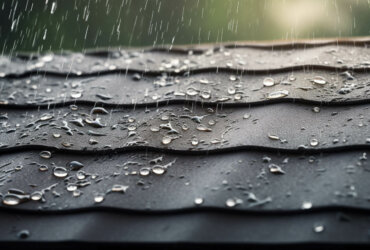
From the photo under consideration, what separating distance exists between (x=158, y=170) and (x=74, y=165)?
0.29 m

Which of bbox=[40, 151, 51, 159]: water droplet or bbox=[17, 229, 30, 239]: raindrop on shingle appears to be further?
bbox=[40, 151, 51, 159]: water droplet

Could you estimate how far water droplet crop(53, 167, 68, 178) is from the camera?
1.50m

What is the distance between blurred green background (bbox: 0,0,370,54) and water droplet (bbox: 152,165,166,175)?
28.6ft

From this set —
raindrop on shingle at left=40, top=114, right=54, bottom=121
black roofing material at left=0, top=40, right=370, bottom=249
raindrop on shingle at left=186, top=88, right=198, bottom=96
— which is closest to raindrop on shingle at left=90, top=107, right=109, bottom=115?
black roofing material at left=0, top=40, right=370, bottom=249

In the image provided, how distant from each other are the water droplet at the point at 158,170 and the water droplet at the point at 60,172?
11.0 inches

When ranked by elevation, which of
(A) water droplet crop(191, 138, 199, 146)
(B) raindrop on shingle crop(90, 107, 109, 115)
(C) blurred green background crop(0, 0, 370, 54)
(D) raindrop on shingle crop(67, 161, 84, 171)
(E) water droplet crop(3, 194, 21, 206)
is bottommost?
(E) water droplet crop(3, 194, 21, 206)

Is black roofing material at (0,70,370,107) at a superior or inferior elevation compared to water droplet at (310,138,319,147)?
superior

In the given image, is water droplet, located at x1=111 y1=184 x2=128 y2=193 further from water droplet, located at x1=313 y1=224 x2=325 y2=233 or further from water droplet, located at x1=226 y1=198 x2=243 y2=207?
water droplet, located at x1=313 y1=224 x2=325 y2=233

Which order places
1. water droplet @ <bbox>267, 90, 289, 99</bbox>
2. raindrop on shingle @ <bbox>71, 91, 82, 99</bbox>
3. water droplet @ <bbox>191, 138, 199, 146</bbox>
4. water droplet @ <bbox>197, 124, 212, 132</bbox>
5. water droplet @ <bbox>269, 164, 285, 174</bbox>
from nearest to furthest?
water droplet @ <bbox>269, 164, 285, 174</bbox> → water droplet @ <bbox>191, 138, 199, 146</bbox> → water droplet @ <bbox>197, 124, 212, 132</bbox> → water droplet @ <bbox>267, 90, 289, 99</bbox> → raindrop on shingle @ <bbox>71, 91, 82, 99</bbox>

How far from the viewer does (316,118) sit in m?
1.65

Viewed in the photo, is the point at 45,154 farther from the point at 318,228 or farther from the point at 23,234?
the point at 318,228

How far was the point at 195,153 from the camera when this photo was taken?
1516mm

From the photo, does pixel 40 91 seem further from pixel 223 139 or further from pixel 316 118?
pixel 316 118

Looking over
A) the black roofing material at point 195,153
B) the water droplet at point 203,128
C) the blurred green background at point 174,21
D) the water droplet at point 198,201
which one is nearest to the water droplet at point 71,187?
the black roofing material at point 195,153
